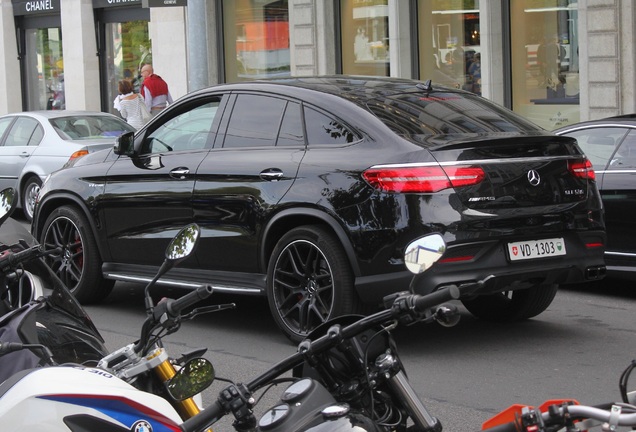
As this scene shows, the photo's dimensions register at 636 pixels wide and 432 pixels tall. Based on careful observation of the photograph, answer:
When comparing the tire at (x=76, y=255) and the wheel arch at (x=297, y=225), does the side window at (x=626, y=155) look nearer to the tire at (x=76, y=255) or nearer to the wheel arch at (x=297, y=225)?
the wheel arch at (x=297, y=225)

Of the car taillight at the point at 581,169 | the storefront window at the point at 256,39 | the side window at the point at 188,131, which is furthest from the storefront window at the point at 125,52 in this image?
the car taillight at the point at 581,169

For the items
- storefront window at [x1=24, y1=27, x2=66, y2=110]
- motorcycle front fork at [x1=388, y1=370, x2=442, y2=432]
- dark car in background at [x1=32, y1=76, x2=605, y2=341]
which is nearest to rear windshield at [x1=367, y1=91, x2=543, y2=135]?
dark car in background at [x1=32, y1=76, x2=605, y2=341]

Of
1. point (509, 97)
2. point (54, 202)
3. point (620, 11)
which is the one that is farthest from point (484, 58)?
point (54, 202)

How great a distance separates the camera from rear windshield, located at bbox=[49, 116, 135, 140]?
1641cm

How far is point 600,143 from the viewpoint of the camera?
9672 millimetres

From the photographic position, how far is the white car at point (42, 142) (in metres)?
16.0

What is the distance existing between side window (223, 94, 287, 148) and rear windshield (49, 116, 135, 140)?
8.54m

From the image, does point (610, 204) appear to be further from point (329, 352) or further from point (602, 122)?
point (329, 352)

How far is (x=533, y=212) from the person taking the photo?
279 inches

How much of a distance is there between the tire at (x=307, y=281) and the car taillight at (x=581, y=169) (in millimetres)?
1572

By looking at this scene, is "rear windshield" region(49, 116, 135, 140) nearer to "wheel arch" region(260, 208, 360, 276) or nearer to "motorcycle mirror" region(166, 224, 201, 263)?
"wheel arch" region(260, 208, 360, 276)

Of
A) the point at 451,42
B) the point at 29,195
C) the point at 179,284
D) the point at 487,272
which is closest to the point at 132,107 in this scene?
the point at 29,195

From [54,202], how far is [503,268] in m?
4.06

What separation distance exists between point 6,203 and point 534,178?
3.67 metres
